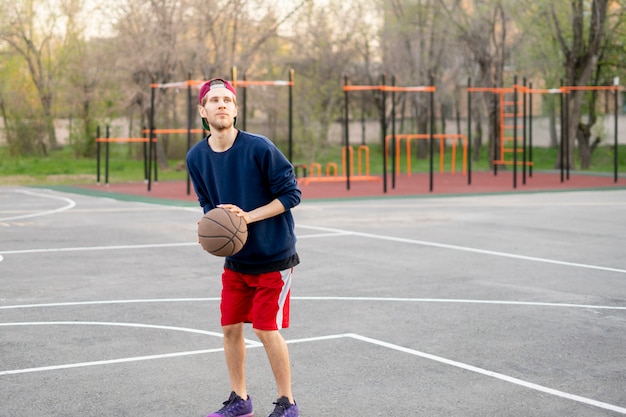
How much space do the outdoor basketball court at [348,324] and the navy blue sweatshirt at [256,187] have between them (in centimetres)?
88

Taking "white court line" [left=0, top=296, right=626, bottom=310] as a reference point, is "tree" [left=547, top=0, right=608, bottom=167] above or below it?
above

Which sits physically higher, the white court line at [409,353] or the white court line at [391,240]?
the white court line at [391,240]

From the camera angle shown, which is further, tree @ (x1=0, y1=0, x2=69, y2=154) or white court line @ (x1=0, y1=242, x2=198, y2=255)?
tree @ (x1=0, y1=0, x2=69, y2=154)

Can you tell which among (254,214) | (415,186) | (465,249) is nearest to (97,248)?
(465,249)

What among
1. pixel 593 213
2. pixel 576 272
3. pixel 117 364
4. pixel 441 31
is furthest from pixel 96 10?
pixel 117 364

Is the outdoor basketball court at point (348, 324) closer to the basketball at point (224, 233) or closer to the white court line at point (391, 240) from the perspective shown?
the white court line at point (391, 240)

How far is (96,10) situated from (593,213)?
22.0m

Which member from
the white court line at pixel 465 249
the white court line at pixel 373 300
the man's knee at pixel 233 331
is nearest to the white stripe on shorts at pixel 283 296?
the man's knee at pixel 233 331

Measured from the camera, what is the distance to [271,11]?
35.5 m

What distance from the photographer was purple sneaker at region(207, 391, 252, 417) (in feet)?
16.5

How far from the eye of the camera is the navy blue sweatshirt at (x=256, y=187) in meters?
4.90

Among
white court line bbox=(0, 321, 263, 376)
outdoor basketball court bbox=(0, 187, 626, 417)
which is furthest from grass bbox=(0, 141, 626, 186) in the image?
white court line bbox=(0, 321, 263, 376)

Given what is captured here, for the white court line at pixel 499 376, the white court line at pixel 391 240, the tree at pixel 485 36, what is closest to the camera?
the white court line at pixel 499 376

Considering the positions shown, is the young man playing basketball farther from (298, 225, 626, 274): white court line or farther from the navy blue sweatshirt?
(298, 225, 626, 274): white court line
